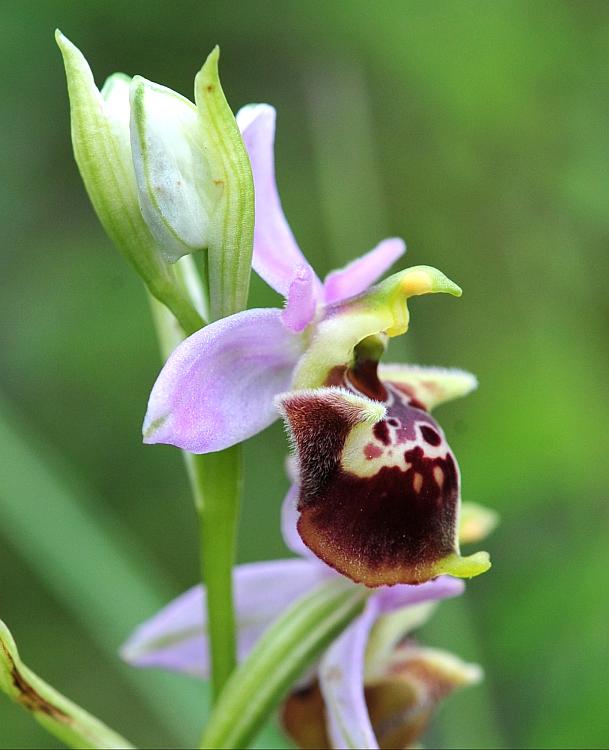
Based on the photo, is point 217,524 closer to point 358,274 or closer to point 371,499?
point 371,499

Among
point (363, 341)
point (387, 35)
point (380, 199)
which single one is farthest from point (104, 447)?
point (363, 341)

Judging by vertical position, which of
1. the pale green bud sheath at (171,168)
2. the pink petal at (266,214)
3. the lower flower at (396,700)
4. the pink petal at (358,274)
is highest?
the pale green bud sheath at (171,168)

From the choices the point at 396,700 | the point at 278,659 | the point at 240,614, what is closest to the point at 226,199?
the point at 278,659

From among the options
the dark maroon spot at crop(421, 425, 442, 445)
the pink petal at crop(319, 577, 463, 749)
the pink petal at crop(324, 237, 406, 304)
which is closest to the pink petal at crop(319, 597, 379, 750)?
the pink petal at crop(319, 577, 463, 749)

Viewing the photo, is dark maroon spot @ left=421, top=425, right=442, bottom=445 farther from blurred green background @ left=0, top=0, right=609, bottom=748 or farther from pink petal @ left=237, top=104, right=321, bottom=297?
blurred green background @ left=0, top=0, right=609, bottom=748

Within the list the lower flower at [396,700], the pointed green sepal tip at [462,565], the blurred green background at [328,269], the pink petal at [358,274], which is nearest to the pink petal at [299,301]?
the pink petal at [358,274]

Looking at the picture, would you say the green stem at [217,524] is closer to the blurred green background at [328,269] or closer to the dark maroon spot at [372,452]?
the dark maroon spot at [372,452]
